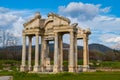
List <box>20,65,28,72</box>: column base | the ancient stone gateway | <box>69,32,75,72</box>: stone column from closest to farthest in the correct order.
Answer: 1. <box>69,32,75,72</box>: stone column
2. the ancient stone gateway
3. <box>20,65,28,72</box>: column base

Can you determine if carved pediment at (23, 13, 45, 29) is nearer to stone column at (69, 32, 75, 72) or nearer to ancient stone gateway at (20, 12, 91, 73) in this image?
ancient stone gateway at (20, 12, 91, 73)

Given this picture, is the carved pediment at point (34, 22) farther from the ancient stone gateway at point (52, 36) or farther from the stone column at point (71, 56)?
the stone column at point (71, 56)

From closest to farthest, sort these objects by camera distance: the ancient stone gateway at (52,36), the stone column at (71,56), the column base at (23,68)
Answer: the stone column at (71,56) < the ancient stone gateway at (52,36) < the column base at (23,68)

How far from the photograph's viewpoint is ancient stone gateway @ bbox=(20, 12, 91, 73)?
5357 cm

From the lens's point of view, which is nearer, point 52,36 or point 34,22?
point 52,36

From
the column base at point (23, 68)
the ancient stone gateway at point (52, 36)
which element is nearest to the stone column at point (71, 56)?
the ancient stone gateway at point (52, 36)

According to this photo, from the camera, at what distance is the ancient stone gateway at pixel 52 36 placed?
176 feet

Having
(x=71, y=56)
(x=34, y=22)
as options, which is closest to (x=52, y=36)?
(x=34, y=22)

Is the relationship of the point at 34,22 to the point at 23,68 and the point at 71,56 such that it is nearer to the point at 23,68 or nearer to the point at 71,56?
the point at 23,68

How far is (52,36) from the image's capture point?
58.2 meters

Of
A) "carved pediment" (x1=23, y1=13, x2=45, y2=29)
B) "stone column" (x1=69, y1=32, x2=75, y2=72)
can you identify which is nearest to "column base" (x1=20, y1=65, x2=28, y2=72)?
"carved pediment" (x1=23, y1=13, x2=45, y2=29)

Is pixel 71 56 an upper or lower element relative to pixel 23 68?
upper

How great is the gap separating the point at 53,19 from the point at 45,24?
3199 millimetres

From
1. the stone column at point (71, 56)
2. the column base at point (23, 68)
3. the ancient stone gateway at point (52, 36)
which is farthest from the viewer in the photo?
the column base at point (23, 68)
